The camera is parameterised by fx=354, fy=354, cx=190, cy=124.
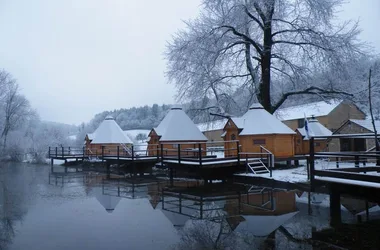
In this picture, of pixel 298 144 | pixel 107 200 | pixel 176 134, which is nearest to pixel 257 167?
pixel 107 200

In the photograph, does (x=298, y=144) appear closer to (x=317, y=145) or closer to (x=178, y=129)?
(x=317, y=145)

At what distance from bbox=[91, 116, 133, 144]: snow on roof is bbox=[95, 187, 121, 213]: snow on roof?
1924cm

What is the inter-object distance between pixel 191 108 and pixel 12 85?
38434 mm

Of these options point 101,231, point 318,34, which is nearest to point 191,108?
point 318,34

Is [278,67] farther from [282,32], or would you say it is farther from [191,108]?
[191,108]

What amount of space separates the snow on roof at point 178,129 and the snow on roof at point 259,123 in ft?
15.8

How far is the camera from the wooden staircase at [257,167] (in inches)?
675

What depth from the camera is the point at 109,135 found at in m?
34.7

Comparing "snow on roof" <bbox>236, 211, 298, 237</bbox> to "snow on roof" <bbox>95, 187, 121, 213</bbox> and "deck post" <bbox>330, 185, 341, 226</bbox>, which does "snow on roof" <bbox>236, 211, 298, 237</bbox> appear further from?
"snow on roof" <bbox>95, 187, 121, 213</bbox>

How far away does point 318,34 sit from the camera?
65.1 ft

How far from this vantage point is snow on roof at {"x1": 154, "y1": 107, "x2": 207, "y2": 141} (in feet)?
81.0

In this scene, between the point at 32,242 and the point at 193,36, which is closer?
the point at 32,242

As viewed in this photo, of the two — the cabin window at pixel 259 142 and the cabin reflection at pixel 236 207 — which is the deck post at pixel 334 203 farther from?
the cabin window at pixel 259 142

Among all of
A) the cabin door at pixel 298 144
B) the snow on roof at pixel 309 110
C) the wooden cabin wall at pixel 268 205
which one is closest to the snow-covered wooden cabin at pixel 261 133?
the wooden cabin wall at pixel 268 205
